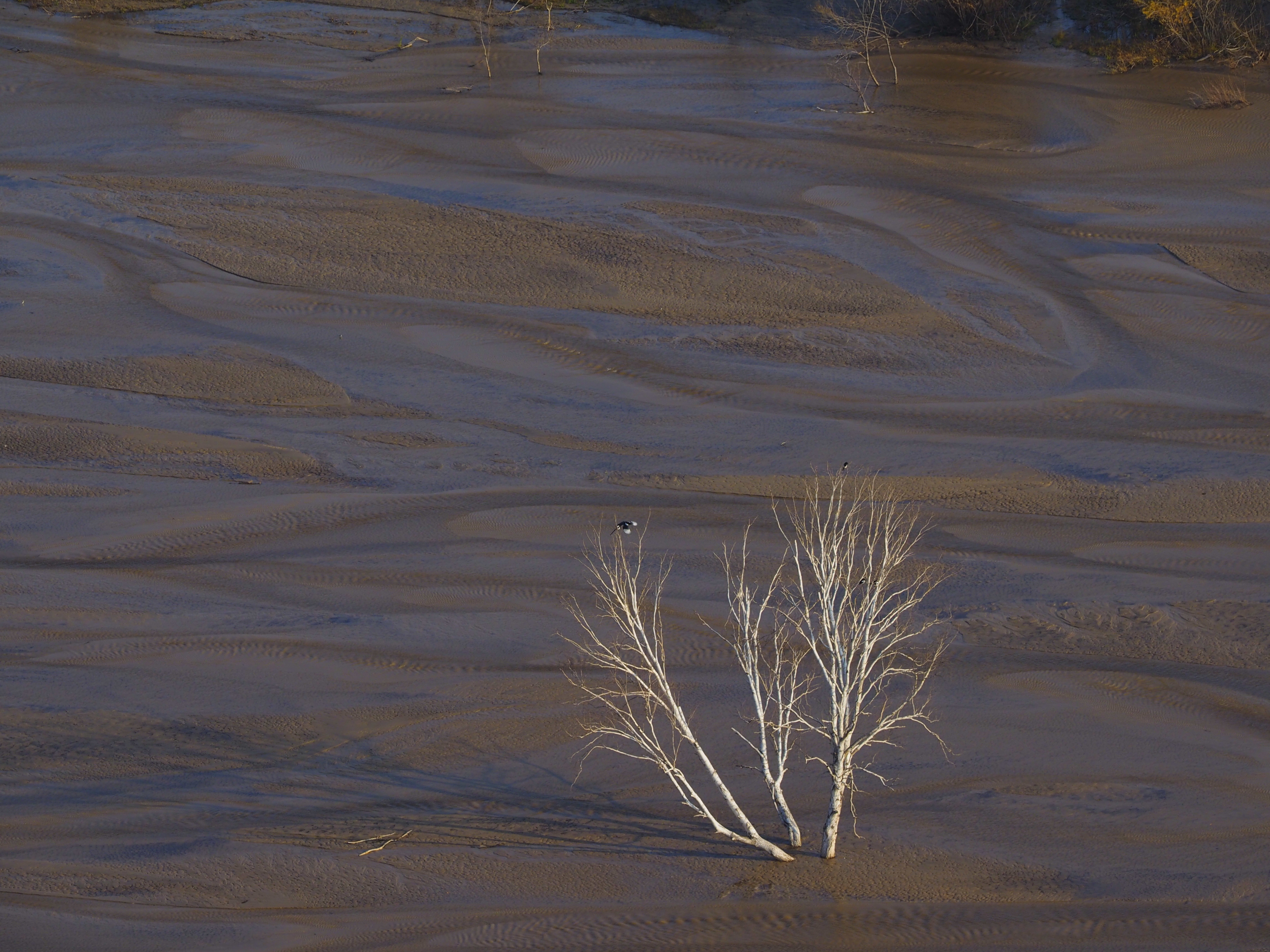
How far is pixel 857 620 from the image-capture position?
8781mm

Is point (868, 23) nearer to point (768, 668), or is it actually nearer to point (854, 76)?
point (854, 76)

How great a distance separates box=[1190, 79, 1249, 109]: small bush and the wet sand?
404 mm

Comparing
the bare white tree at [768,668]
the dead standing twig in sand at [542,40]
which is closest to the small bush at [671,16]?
the dead standing twig in sand at [542,40]

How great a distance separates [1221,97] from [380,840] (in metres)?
21.4

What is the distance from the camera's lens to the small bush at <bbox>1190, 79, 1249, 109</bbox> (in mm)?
24094

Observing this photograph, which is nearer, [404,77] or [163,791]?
[163,791]

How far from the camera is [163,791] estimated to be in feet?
31.5

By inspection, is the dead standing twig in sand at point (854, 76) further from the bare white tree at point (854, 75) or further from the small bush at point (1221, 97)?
the small bush at point (1221, 97)

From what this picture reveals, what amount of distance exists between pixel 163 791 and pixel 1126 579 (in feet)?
27.0

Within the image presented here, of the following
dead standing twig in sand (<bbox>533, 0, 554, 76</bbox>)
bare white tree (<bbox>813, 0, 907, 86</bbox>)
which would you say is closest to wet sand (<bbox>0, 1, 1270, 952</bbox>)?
bare white tree (<bbox>813, 0, 907, 86</bbox>)

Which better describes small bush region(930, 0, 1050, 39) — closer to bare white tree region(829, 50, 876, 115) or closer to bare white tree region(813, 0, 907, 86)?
bare white tree region(813, 0, 907, 86)

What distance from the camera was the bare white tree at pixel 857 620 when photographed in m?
8.27

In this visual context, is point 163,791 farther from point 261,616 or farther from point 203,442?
point 203,442

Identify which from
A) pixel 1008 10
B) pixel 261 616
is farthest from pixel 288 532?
pixel 1008 10
